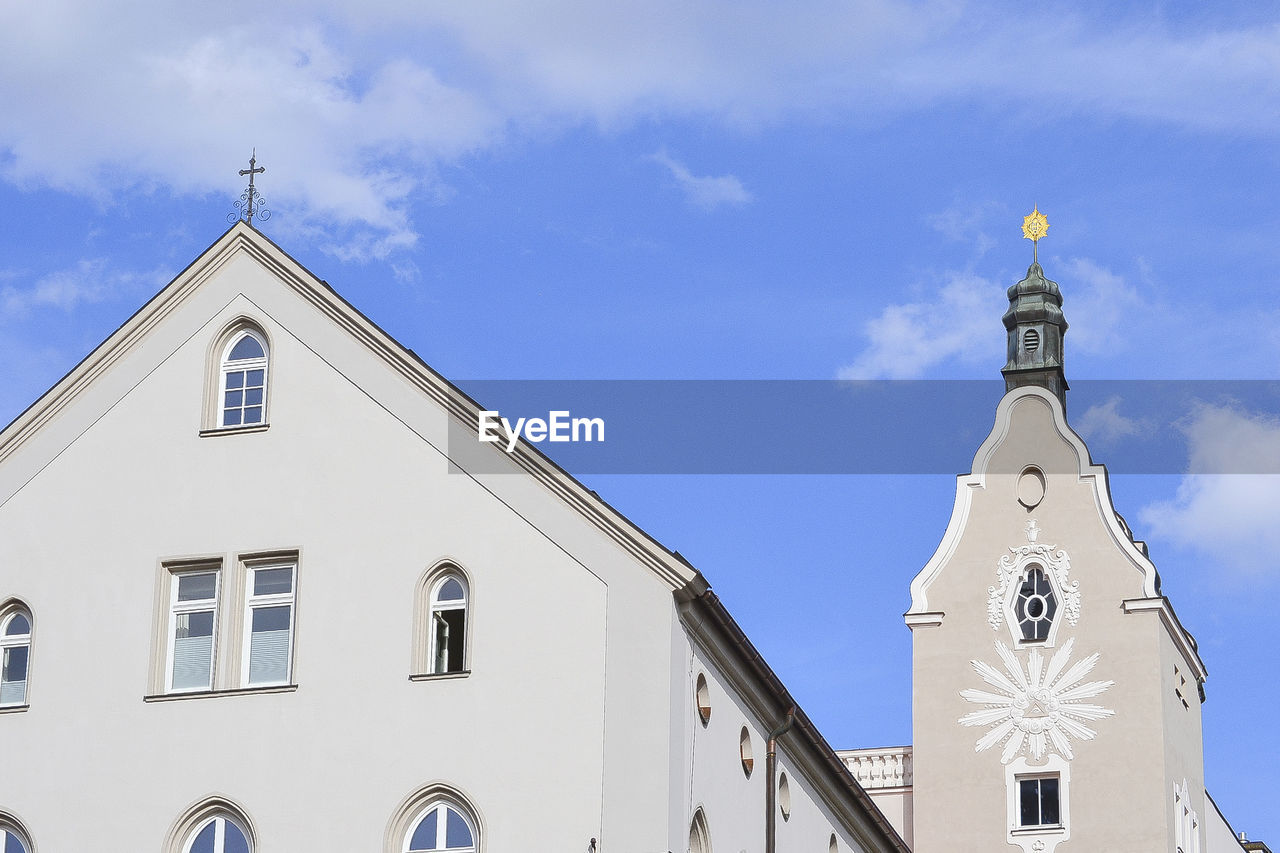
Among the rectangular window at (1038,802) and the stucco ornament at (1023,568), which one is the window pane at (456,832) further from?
the stucco ornament at (1023,568)

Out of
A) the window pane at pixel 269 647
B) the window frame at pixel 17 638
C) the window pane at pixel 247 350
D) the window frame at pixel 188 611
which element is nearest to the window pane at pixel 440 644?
the window pane at pixel 269 647

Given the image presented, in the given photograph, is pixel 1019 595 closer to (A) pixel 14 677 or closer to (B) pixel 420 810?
(B) pixel 420 810

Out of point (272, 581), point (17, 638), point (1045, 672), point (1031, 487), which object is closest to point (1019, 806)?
point (1045, 672)

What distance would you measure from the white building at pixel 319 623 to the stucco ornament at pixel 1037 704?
21.2m

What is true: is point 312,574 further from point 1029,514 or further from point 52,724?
point 1029,514

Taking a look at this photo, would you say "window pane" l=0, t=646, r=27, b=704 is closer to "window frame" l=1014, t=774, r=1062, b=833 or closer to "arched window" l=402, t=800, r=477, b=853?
"arched window" l=402, t=800, r=477, b=853

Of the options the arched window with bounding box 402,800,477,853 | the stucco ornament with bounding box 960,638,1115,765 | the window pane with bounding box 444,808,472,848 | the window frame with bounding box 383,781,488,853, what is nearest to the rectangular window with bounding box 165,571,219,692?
the window frame with bounding box 383,781,488,853

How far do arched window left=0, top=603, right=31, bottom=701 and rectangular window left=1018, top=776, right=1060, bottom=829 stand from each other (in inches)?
1102

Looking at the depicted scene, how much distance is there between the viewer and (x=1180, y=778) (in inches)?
2124

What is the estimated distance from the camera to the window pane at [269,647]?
3019 cm

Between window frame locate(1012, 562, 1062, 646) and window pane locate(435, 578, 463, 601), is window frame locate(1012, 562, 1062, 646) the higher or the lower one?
the higher one

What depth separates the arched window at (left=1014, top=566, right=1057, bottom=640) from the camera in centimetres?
5372

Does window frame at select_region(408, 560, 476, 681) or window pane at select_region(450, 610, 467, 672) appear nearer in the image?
window frame at select_region(408, 560, 476, 681)

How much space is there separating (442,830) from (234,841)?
111 inches
